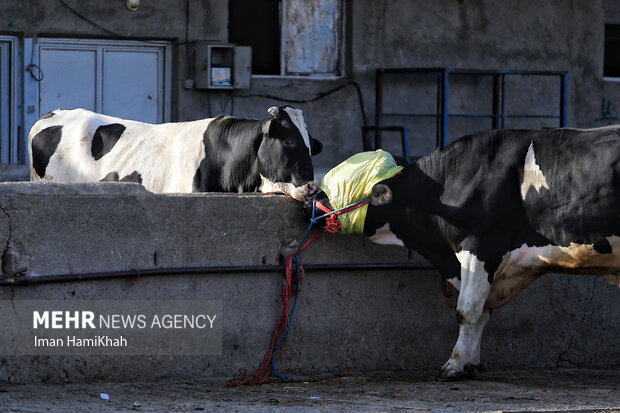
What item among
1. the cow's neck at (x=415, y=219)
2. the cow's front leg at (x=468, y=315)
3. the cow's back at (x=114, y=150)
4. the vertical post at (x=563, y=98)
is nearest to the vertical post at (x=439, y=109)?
the vertical post at (x=563, y=98)

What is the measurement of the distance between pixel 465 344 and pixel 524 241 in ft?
2.40

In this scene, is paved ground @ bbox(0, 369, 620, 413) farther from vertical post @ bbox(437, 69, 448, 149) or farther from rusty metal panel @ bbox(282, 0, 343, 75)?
rusty metal panel @ bbox(282, 0, 343, 75)

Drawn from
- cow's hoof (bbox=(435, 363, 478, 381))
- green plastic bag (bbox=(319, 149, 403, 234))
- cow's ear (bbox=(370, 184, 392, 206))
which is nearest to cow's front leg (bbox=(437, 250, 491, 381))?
cow's hoof (bbox=(435, 363, 478, 381))

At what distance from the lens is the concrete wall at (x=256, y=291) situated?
666 centimetres

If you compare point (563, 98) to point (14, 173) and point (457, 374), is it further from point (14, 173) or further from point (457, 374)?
point (457, 374)

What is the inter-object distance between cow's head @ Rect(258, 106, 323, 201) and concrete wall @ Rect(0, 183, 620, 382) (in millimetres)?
1828

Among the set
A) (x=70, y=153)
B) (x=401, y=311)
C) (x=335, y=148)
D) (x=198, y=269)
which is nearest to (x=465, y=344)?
(x=401, y=311)

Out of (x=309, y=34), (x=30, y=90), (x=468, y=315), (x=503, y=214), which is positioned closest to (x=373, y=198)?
(x=503, y=214)

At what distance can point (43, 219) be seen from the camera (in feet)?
21.8

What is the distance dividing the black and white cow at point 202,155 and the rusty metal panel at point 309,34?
4960mm

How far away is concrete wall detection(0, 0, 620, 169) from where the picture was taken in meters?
14.0

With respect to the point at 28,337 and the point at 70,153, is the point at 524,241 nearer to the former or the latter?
the point at 28,337

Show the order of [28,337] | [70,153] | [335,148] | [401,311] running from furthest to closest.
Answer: [335,148], [70,153], [401,311], [28,337]

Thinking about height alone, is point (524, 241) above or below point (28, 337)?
above
